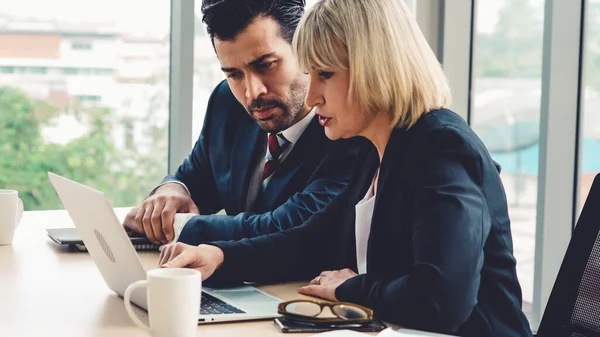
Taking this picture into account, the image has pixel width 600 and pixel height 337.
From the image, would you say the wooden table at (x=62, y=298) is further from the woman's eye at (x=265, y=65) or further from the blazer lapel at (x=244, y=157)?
the woman's eye at (x=265, y=65)

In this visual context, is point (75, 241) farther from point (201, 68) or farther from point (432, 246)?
point (201, 68)

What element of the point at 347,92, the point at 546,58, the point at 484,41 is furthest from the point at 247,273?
the point at 484,41

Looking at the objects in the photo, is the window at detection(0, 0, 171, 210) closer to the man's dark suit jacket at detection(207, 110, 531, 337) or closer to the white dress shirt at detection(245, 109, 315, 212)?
the white dress shirt at detection(245, 109, 315, 212)

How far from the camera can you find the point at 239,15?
81.2 inches

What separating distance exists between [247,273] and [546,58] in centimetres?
173

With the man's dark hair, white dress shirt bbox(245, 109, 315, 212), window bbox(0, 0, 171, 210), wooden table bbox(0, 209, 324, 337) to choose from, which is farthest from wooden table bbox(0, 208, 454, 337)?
window bbox(0, 0, 171, 210)

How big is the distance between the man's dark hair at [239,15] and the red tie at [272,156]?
0.84ft

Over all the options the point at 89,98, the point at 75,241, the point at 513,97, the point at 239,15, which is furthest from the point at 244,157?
the point at 513,97

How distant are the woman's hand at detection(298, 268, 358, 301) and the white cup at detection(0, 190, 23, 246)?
79cm

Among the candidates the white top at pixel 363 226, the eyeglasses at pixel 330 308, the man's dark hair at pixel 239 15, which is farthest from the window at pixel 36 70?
the eyeglasses at pixel 330 308

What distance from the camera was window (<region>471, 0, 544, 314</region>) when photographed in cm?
326

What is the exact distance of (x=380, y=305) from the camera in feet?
4.54

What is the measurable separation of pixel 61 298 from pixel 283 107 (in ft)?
2.61

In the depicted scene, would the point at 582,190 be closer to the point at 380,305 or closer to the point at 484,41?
the point at 484,41
